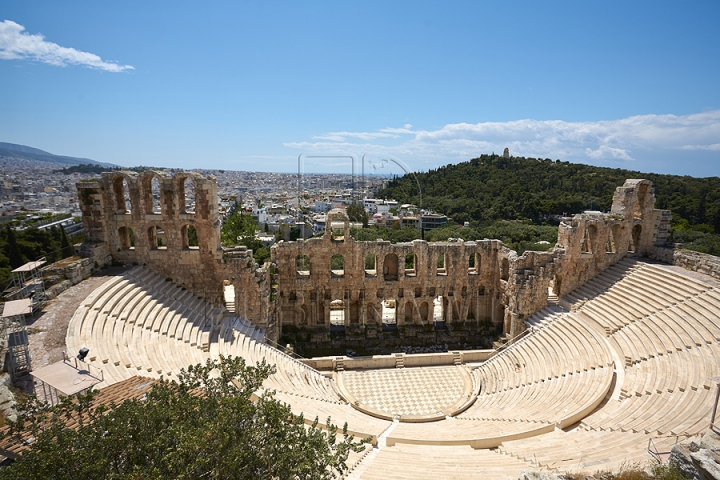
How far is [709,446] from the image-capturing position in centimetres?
930

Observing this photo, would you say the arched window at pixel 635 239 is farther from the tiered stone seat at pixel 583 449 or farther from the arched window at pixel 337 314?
the arched window at pixel 337 314

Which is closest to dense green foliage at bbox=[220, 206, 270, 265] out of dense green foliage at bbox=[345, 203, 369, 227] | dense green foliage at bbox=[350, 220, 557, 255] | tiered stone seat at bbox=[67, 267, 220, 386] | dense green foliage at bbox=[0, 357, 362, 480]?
tiered stone seat at bbox=[67, 267, 220, 386]

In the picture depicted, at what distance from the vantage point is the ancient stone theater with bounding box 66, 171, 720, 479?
14666mm

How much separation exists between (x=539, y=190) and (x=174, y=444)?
276 feet

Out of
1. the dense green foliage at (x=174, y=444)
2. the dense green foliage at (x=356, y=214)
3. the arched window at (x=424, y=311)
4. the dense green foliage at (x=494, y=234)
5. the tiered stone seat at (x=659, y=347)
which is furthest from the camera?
the dense green foliage at (x=356, y=214)

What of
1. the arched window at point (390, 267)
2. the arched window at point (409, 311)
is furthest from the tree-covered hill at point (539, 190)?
the arched window at point (409, 311)

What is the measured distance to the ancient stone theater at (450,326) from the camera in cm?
1467

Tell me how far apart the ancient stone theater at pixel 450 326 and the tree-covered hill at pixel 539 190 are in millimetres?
37291

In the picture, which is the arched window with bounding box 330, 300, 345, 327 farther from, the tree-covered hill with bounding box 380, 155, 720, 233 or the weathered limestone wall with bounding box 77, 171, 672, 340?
the tree-covered hill with bounding box 380, 155, 720, 233

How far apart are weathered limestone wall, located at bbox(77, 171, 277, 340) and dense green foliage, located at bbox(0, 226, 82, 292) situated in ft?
35.4

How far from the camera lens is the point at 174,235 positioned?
24.0 metres

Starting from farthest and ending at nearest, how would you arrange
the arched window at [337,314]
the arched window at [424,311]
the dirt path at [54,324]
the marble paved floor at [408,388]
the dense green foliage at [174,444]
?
the arched window at [337,314], the arched window at [424,311], the marble paved floor at [408,388], the dirt path at [54,324], the dense green foliage at [174,444]

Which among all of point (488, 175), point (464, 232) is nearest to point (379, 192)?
point (488, 175)

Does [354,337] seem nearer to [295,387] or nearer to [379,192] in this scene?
[295,387]
